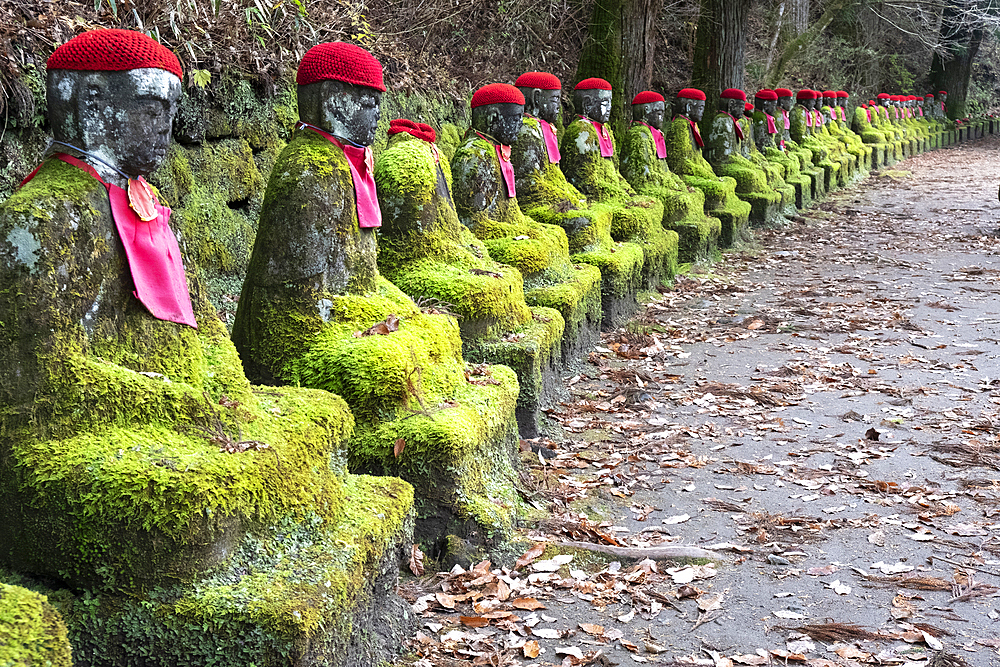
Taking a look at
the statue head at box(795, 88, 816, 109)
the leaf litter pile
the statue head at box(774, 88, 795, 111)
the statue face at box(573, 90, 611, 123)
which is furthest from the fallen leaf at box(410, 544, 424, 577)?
the statue head at box(795, 88, 816, 109)

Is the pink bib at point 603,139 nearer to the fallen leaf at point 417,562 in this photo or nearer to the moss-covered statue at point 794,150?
the fallen leaf at point 417,562

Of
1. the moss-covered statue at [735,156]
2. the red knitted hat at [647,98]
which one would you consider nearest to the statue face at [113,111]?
the red knitted hat at [647,98]

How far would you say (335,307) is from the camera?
3924 millimetres

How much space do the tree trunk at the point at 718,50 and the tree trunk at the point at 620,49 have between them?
2.48m

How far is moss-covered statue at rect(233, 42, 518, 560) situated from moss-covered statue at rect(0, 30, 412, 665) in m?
0.98

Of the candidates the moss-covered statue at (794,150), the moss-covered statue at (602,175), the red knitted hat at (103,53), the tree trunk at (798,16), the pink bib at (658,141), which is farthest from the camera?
the tree trunk at (798,16)

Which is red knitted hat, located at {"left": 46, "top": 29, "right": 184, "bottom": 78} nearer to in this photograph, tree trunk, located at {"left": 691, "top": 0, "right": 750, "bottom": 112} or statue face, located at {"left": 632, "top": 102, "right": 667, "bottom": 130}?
statue face, located at {"left": 632, "top": 102, "right": 667, "bottom": 130}

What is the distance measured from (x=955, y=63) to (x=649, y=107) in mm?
29272

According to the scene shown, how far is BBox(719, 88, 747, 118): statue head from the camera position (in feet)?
44.1

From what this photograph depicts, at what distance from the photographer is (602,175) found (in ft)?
30.2

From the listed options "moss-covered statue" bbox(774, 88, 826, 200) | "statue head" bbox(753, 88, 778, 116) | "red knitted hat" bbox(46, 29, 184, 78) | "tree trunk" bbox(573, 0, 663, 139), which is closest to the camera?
"red knitted hat" bbox(46, 29, 184, 78)

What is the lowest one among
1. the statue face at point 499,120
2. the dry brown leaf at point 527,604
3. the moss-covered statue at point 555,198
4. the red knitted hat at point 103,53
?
the dry brown leaf at point 527,604

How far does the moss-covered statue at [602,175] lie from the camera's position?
8.99 meters

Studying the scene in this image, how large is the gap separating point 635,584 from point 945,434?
2875mm
